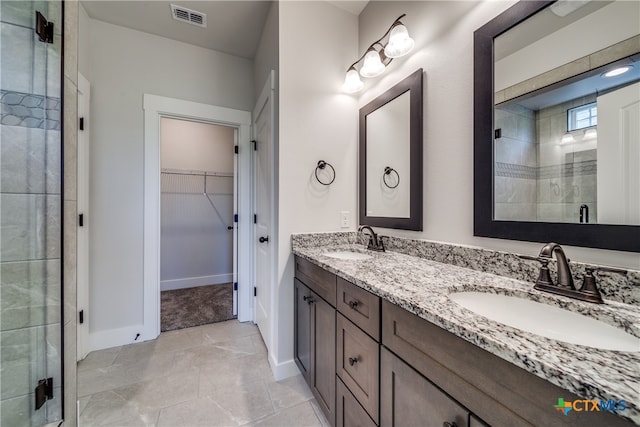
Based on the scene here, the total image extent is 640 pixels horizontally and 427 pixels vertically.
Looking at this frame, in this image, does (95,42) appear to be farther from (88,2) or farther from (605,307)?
(605,307)

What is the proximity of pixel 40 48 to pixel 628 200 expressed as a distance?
2203mm

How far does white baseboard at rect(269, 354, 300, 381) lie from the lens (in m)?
1.67

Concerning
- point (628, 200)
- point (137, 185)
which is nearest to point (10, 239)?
point (137, 185)

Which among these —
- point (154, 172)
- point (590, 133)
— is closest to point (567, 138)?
point (590, 133)

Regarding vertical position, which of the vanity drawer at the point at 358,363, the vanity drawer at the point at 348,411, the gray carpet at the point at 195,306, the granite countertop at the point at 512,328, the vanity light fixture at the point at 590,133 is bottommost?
the gray carpet at the point at 195,306

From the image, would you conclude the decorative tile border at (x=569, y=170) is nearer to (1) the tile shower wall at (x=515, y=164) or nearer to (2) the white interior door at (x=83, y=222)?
(1) the tile shower wall at (x=515, y=164)

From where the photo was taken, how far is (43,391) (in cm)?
101

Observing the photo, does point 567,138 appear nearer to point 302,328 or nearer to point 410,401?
point 410,401

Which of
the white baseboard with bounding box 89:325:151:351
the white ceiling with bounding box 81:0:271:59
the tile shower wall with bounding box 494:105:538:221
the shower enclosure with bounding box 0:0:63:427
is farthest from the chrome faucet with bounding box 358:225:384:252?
the white baseboard with bounding box 89:325:151:351

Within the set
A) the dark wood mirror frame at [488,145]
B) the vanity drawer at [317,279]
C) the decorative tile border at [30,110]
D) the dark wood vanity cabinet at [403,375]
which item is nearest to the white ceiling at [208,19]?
the decorative tile border at [30,110]

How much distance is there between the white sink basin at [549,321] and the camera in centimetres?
61

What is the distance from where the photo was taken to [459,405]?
597mm

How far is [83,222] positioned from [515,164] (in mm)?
2830

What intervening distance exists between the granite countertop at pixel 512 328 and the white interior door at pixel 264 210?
85cm
